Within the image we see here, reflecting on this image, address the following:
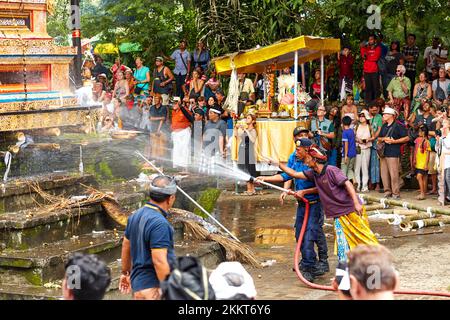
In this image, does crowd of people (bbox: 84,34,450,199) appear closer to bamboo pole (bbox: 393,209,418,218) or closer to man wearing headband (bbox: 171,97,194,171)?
man wearing headband (bbox: 171,97,194,171)

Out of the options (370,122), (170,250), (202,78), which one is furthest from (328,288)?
(202,78)

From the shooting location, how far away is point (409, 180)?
17.8 m

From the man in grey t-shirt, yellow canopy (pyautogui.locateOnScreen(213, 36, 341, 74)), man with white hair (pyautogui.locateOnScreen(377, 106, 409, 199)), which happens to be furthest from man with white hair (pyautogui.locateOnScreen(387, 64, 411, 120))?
the man in grey t-shirt

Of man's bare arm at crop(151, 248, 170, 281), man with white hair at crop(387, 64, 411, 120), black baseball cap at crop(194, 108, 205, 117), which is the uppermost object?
man with white hair at crop(387, 64, 411, 120)

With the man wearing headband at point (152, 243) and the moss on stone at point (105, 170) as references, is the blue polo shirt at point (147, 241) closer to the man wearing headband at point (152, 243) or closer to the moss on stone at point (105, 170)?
the man wearing headband at point (152, 243)

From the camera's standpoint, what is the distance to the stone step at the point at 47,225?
34.6 feet

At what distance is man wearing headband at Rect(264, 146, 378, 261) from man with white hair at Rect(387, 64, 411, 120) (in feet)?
28.3

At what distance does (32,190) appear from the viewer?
1169cm

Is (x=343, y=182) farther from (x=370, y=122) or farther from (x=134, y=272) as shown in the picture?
(x=370, y=122)

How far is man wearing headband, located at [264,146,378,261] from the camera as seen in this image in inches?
402

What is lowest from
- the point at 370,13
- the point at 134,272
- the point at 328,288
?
the point at 328,288

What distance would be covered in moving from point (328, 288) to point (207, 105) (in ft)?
34.9

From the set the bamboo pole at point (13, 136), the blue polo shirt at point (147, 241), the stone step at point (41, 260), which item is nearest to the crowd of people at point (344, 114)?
the bamboo pole at point (13, 136)

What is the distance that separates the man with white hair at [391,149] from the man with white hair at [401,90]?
1.87 meters
